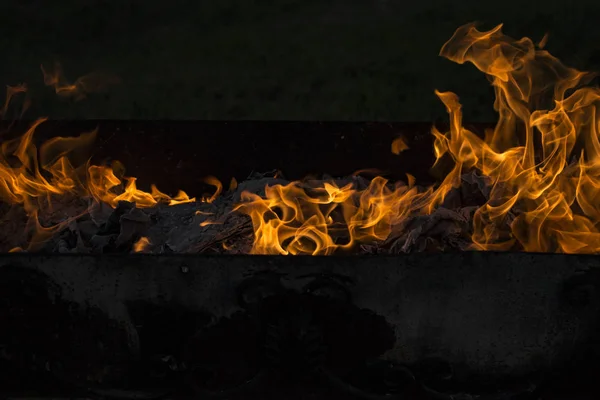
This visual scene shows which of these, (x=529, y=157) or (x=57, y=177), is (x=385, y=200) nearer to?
(x=529, y=157)

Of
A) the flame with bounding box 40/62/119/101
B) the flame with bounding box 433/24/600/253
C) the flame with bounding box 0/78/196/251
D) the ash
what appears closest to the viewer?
the flame with bounding box 433/24/600/253

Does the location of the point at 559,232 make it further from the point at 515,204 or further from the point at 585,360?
the point at 585,360

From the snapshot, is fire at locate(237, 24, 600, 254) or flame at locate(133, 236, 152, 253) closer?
fire at locate(237, 24, 600, 254)

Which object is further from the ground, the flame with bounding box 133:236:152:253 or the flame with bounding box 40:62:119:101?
the flame with bounding box 133:236:152:253

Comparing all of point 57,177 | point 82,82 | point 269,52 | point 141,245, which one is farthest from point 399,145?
point 82,82

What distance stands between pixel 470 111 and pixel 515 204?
9.51ft

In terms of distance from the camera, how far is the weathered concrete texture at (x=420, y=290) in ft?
7.71

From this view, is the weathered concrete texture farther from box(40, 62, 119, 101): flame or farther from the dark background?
box(40, 62, 119, 101): flame

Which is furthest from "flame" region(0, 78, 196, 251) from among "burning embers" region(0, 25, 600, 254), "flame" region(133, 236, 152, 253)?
"flame" region(133, 236, 152, 253)

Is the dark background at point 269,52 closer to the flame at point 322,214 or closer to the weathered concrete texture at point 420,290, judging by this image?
the flame at point 322,214

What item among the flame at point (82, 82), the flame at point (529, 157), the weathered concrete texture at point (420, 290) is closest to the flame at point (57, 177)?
the weathered concrete texture at point (420, 290)

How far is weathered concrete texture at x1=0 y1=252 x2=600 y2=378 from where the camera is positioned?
2350 millimetres

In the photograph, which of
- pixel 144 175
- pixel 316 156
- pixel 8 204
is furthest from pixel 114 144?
pixel 316 156

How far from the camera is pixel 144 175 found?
3.81 m
